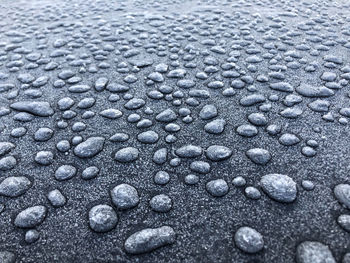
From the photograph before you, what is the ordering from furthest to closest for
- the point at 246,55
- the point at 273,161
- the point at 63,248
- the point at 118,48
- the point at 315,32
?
the point at 315,32 < the point at 118,48 < the point at 246,55 < the point at 273,161 < the point at 63,248

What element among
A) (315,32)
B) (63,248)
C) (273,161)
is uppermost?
(315,32)

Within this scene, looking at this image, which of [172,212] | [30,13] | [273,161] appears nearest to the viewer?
[172,212]

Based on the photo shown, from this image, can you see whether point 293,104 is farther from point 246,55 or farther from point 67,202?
point 67,202

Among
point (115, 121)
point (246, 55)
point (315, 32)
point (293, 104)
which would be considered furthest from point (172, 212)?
point (315, 32)

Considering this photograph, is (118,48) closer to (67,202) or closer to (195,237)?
(67,202)

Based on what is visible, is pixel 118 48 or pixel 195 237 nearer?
pixel 195 237

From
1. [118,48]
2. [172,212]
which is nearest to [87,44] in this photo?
[118,48]

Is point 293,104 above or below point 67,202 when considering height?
above
